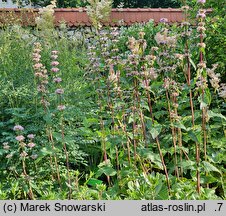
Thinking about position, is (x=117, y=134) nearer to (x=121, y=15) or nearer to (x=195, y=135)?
(x=195, y=135)

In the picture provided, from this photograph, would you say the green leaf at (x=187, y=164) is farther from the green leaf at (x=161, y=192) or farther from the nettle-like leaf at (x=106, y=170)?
the nettle-like leaf at (x=106, y=170)

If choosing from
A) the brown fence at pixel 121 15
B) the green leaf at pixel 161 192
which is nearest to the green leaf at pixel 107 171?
the green leaf at pixel 161 192

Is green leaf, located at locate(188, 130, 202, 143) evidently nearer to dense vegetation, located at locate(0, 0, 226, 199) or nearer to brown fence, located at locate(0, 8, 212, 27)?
dense vegetation, located at locate(0, 0, 226, 199)

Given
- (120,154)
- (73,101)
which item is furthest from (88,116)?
(120,154)

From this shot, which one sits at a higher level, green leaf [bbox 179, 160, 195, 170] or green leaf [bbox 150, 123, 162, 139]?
green leaf [bbox 150, 123, 162, 139]

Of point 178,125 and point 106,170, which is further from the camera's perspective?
point 106,170

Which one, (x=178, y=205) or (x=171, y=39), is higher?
(x=171, y=39)

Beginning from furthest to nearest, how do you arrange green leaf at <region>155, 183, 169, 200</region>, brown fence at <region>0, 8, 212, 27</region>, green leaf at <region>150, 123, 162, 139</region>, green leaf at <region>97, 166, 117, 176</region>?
1. brown fence at <region>0, 8, 212, 27</region>
2. green leaf at <region>97, 166, 117, 176</region>
3. green leaf at <region>150, 123, 162, 139</region>
4. green leaf at <region>155, 183, 169, 200</region>

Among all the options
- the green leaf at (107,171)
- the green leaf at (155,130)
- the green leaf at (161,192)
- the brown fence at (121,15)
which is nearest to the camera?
the green leaf at (161,192)

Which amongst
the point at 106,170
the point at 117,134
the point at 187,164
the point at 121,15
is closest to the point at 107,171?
the point at 106,170

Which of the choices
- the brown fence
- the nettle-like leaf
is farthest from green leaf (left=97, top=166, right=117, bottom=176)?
the brown fence

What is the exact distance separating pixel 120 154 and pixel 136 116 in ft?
1.09

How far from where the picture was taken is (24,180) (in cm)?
327

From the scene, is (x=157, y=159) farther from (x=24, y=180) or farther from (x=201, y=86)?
(x=24, y=180)
